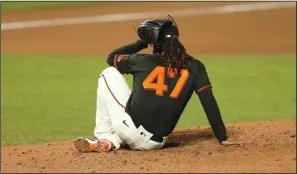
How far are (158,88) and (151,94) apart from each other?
0.25 feet

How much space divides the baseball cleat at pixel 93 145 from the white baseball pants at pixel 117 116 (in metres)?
0.09

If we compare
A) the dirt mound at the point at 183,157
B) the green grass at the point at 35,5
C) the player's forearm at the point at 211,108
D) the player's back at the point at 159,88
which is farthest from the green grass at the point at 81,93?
the green grass at the point at 35,5

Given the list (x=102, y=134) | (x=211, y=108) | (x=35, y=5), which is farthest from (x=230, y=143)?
(x=35, y=5)

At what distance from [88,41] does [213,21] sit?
3459 millimetres

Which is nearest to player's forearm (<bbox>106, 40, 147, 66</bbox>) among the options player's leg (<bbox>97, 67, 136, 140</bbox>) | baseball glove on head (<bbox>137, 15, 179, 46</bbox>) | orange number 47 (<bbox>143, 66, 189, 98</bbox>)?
player's leg (<bbox>97, 67, 136, 140</bbox>)

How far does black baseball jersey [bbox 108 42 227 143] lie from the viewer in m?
5.69

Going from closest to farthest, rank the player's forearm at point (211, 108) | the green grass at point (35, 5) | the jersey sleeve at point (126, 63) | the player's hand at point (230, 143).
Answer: the player's forearm at point (211, 108) < the jersey sleeve at point (126, 63) < the player's hand at point (230, 143) < the green grass at point (35, 5)

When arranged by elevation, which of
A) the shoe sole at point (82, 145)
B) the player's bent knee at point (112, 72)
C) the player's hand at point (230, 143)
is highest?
the player's bent knee at point (112, 72)

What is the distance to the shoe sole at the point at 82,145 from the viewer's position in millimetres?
5796

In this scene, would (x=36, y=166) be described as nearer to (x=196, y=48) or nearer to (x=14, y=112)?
(x=14, y=112)

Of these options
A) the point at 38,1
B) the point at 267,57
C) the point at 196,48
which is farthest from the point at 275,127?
the point at 38,1

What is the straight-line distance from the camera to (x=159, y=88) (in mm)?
5688

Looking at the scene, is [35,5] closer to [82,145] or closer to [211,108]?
[82,145]

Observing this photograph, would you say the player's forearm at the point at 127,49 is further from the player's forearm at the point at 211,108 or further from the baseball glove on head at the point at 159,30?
the player's forearm at the point at 211,108
